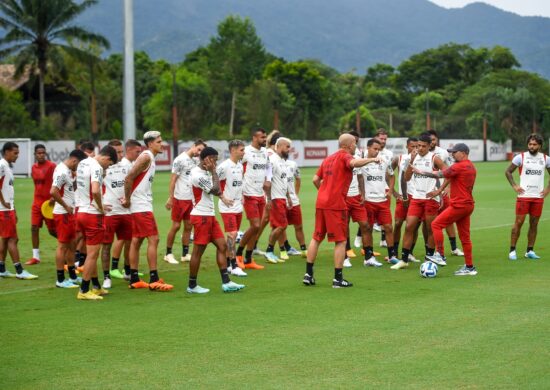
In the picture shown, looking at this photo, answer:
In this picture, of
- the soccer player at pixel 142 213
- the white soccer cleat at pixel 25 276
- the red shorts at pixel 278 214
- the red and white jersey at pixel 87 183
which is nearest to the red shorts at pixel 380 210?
the red shorts at pixel 278 214

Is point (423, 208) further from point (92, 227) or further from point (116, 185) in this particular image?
point (92, 227)

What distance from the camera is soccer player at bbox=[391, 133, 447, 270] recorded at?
1466 centimetres

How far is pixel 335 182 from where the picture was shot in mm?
12688

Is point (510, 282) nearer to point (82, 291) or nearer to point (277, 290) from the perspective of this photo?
point (277, 290)

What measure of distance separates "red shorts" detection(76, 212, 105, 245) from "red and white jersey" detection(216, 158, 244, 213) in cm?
237

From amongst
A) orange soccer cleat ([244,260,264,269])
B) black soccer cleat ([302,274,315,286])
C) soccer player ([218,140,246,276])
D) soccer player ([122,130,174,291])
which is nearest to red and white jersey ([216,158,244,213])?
soccer player ([218,140,246,276])

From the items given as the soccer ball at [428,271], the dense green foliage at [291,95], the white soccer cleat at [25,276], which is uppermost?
the dense green foliage at [291,95]

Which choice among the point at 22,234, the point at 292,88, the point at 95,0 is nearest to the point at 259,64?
the point at 292,88

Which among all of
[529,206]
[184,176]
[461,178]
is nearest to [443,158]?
[529,206]

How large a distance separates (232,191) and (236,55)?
93844mm

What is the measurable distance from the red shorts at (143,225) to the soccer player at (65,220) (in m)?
1.09

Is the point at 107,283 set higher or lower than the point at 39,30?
lower

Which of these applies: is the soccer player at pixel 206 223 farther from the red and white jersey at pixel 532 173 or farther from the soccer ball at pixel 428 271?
the red and white jersey at pixel 532 173

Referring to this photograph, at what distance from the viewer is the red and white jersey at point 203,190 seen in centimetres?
1230
